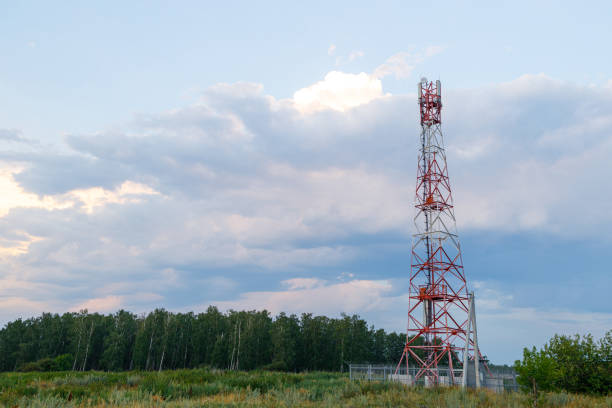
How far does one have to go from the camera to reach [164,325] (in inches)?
2822

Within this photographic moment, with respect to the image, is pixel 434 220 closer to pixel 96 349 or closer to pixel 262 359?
pixel 262 359

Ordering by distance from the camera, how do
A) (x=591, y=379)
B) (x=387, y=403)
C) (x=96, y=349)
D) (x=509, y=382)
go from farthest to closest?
1. (x=96, y=349)
2. (x=509, y=382)
3. (x=591, y=379)
4. (x=387, y=403)

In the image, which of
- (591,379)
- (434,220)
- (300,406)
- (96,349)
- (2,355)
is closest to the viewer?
(300,406)

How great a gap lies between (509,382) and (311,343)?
45.7 m

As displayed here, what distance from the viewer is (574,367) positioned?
2267cm

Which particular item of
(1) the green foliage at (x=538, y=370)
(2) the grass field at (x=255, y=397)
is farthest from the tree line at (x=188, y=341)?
(1) the green foliage at (x=538, y=370)

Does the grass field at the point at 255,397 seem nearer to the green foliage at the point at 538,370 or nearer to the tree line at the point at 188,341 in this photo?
the green foliage at the point at 538,370

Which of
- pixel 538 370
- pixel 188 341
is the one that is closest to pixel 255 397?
pixel 538 370

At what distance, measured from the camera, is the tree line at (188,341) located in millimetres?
67125

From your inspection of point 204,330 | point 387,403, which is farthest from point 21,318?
point 387,403

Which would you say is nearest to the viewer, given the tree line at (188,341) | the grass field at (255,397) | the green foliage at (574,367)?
the grass field at (255,397)

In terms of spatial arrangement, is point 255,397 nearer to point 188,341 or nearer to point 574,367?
point 574,367

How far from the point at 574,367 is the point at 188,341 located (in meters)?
64.2

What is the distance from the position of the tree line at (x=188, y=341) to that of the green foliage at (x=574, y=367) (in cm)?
4642
